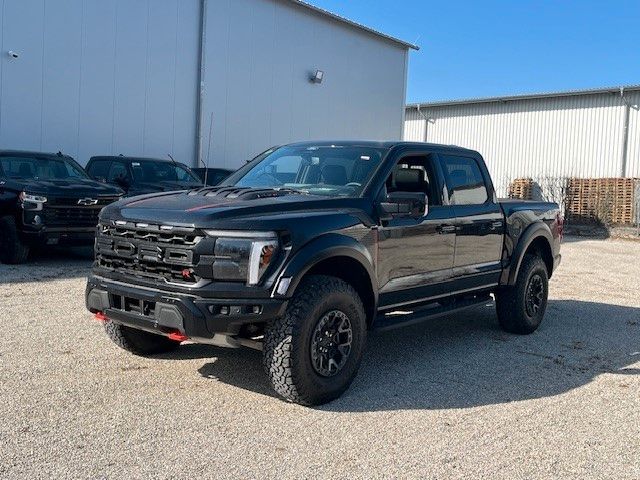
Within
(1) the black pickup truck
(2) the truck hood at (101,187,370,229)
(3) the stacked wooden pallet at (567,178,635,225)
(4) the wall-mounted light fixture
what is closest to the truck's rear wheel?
(1) the black pickup truck

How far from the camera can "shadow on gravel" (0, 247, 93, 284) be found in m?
9.70

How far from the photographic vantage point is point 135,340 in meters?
5.72

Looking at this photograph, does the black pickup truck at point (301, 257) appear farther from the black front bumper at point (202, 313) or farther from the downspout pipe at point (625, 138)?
the downspout pipe at point (625, 138)

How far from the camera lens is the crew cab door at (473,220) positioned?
6.41 metres

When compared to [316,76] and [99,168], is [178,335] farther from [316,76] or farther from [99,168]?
[316,76]

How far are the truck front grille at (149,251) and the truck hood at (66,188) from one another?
19.6 ft

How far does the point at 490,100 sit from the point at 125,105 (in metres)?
20.3

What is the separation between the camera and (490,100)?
3256cm

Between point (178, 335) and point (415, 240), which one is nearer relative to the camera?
point (178, 335)

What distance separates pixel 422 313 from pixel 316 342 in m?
1.49

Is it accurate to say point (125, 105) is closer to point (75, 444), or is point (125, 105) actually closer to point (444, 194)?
point (444, 194)

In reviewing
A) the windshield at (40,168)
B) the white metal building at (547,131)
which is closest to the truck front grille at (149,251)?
the windshield at (40,168)

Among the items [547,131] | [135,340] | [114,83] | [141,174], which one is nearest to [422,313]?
[135,340]

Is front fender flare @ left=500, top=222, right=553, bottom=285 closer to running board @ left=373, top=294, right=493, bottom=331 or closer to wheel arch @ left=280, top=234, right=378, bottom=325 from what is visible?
running board @ left=373, top=294, right=493, bottom=331
